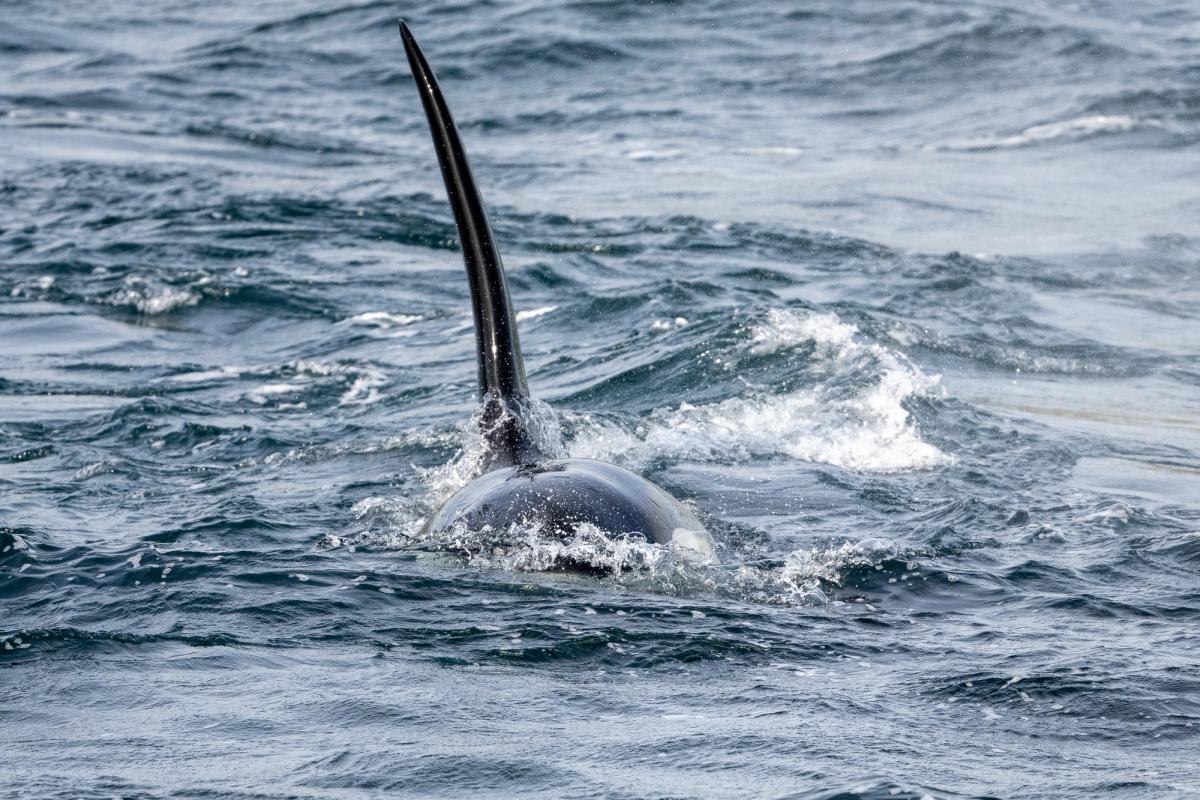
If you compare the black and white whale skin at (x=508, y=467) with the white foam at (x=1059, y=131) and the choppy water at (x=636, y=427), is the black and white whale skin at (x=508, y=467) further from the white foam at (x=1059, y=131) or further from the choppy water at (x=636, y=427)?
the white foam at (x=1059, y=131)

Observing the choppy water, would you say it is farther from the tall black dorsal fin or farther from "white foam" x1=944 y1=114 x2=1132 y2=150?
the tall black dorsal fin

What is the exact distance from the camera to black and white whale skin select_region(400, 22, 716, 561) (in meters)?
6.50

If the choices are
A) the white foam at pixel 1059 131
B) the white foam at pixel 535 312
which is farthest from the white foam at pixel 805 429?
the white foam at pixel 1059 131

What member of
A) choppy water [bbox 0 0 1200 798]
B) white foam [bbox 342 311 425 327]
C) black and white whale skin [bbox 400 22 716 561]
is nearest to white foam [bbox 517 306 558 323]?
choppy water [bbox 0 0 1200 798]

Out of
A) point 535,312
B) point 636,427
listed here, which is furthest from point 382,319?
point 636,427

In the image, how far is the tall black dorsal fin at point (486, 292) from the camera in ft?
24.0

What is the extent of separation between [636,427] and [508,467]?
9.69 feet

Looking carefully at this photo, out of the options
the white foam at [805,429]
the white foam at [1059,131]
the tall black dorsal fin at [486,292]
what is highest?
the tall black dorsal fin at [486,292]

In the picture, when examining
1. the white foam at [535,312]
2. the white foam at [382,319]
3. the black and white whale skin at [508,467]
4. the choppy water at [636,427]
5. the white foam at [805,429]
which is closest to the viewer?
the choppy water at [636,427]

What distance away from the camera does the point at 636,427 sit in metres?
9.95

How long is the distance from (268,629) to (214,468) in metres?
3.35

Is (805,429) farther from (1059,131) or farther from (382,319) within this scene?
(1059,131)

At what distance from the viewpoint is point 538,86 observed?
2516 cm

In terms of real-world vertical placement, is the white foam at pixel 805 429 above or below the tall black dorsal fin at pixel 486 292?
below
